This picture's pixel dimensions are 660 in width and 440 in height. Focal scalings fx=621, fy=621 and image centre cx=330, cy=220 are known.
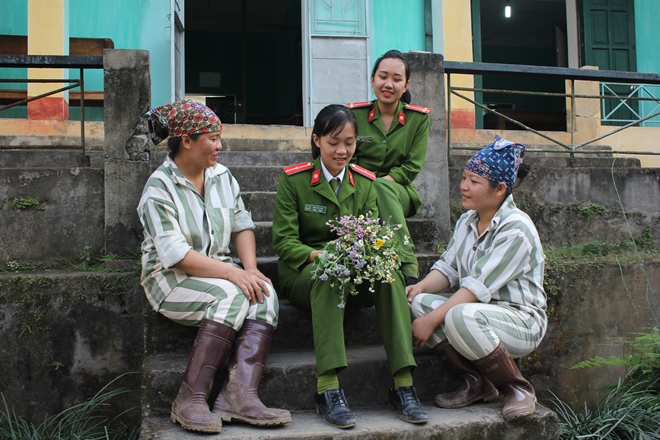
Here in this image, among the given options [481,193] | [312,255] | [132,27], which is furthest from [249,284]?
[132,27]

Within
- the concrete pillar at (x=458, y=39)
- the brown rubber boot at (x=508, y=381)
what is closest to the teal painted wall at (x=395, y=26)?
the concrete pillar at (x=458, y=39)

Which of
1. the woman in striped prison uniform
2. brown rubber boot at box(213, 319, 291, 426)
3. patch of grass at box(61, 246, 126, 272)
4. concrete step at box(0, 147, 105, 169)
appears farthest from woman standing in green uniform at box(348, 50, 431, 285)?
concrete step at box(0, 147, 105, 169)

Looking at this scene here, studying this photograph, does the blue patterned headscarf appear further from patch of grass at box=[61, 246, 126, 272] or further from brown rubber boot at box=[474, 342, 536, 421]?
patch of grass at box=[61, 246, 126, 272]

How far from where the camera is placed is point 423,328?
3025 millimetres

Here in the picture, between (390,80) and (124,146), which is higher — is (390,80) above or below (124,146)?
above

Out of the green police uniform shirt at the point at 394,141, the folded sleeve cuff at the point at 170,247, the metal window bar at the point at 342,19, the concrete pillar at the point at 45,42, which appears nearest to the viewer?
the folded sleeve cuff at the point at 170,247

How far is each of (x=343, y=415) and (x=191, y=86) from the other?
35.9ft

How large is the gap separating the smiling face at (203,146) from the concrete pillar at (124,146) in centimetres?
95

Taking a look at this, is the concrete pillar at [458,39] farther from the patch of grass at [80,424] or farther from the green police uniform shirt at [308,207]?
the patch of grass at [80,424]

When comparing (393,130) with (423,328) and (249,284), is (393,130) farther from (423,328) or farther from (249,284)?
(249,284)

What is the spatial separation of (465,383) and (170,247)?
1.57 meters

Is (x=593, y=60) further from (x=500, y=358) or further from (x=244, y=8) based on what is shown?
(x=500, y=358)

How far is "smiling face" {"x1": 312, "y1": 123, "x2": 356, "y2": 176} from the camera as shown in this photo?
319 centimetres

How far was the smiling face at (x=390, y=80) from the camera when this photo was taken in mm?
3877
